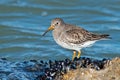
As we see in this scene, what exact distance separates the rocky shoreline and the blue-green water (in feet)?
8.79

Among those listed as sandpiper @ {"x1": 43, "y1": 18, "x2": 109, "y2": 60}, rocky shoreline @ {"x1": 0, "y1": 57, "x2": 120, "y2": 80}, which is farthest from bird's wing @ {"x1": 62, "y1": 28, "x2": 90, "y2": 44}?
rocky shoreline @ {"x1": 0, "y1": 57, "x2": 120, "y2": 80}

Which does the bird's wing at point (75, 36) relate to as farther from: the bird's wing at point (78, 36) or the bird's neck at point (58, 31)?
the bird's neck at point (58, 31)

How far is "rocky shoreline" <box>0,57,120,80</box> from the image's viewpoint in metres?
6.82

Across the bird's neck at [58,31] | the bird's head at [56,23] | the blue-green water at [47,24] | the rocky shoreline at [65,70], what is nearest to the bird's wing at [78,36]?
the bird's neck at [58,31]

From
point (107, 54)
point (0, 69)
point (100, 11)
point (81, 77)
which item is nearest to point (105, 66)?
point (81, 77)

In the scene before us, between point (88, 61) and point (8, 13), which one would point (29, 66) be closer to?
point (88, 61)

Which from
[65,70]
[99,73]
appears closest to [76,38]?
[65,70]

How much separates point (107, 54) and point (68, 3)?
4821 millimetres

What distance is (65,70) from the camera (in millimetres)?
7551

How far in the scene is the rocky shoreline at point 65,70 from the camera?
6824 mm

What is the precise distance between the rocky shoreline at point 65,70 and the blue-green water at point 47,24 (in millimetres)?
2679

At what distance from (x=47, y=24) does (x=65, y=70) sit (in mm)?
6871

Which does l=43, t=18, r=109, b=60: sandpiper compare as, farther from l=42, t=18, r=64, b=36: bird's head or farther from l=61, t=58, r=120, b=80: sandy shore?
l=61, t=58, r=120, b=80: sandy shore

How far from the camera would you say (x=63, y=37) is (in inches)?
352
